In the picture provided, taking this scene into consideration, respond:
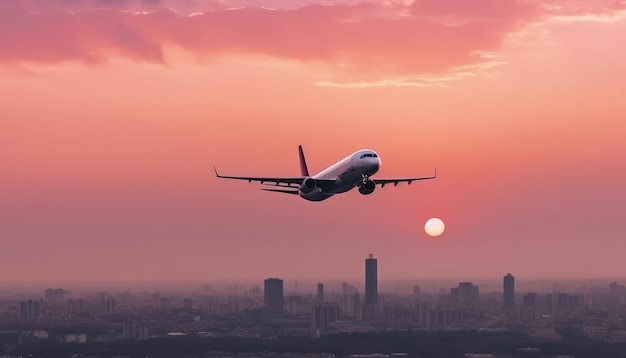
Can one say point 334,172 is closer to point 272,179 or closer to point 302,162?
point 272,179

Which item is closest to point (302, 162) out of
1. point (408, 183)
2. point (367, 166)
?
point (408, 183)

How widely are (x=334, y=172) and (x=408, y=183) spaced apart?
13100mm

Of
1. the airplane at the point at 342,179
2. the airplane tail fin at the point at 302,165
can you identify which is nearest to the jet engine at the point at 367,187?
the airplane at the point at 342,179

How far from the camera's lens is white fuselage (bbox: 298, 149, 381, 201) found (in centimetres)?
10669

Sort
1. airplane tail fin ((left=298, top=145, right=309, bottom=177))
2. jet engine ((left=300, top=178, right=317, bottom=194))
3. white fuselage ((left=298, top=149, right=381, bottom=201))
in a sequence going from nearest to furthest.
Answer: white fuselage ((left=298, top=149, right=381, bottom=201)) < jet engine ((left=300, top=178, right=317, bottom=194)) < airplane tail fin ((left=298, top=145, right=309, bottom=177))

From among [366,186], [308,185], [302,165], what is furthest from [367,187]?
[302,165]

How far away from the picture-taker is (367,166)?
106312 mm

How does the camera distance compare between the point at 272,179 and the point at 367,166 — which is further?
the point at 272,179

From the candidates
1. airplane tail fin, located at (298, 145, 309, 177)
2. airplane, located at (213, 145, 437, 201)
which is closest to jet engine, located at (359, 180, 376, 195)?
airplane, located at (213, 145, 437, 201)

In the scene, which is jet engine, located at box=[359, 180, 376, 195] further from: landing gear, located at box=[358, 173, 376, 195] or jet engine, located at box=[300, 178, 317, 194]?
jet engine, located at box=[300, 178, 317, 194]

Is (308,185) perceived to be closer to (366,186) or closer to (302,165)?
(366,186)

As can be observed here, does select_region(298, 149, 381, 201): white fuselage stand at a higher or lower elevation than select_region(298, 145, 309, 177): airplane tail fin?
lower

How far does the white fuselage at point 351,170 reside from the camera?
107 m

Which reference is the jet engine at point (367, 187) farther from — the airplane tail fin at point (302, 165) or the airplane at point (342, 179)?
the airplane tail fin at point (302, 165)
